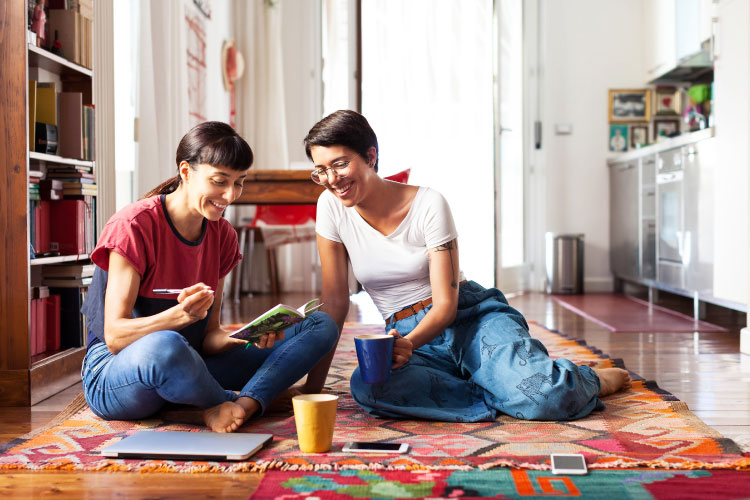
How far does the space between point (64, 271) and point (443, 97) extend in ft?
11.5

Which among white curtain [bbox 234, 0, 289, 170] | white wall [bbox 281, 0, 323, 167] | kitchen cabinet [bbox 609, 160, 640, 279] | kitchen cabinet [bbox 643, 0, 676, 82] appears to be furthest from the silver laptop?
kitchen cabinet [bbox 643, 0, 676, 82]

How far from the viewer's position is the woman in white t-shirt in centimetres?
194

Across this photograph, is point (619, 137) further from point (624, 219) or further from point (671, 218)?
point (671, 218)

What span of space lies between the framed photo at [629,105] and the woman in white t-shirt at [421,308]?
4278 mm

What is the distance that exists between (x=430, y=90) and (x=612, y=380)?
12.2 ft

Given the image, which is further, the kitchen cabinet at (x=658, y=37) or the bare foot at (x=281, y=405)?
the kitchen cabinet at (x=658, y=37)

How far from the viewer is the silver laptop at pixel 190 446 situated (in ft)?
5.24

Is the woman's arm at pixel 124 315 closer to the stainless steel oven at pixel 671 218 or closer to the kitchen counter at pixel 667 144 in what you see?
the kitchen counter at pixel 667 144

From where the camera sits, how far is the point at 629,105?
6.08m

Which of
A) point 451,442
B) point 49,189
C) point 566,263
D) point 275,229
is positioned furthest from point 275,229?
point 451,442

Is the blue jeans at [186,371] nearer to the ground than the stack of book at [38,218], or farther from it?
nearer to the ground

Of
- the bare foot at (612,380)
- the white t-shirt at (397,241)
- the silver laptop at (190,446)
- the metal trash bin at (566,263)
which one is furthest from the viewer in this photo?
the metal trash bin at (566,263)

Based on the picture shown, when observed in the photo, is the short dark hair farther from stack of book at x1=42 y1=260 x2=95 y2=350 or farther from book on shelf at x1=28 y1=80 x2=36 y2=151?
stack of book at x1=42 y1=260 x2=95 y2=350

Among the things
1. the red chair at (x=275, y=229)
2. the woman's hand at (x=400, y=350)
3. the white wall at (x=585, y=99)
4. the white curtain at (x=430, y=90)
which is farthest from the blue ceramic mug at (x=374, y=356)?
the white wall at (x=585, y=99)
